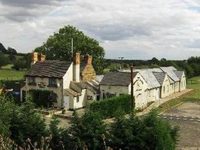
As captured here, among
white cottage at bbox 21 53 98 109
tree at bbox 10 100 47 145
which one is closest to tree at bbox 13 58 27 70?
white cottage at bbox 21 53 98 109

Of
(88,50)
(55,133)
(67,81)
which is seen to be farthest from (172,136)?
(88,50)

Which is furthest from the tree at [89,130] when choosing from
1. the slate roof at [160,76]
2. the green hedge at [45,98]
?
the slate roof at [160,76]

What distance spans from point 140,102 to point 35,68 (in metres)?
15.3

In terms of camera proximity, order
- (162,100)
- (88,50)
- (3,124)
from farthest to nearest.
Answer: (88,50), (162,100), (3,124)

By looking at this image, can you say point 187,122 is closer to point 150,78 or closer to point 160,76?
point 150,78

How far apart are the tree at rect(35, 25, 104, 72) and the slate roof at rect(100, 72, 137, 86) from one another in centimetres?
2944

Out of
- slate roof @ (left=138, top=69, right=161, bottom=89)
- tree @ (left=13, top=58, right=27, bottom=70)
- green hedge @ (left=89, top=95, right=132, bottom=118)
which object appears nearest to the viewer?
green hedge @ (left=89, top=95, right=132, bottom=118)

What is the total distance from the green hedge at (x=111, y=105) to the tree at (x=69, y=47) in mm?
37068

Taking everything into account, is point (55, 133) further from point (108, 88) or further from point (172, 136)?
point (108, 88)

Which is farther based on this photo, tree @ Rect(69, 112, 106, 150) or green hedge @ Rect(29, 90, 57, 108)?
green hedge @ Rect(29, 90, 57, 108)

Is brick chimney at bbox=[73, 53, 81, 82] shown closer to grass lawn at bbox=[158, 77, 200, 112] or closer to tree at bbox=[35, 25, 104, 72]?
grass lawn at bbox=[158, 77, 200, 112]

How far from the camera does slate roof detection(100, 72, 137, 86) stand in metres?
57.2

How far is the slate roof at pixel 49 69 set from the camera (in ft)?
182

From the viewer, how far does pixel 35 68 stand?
58.6 m
